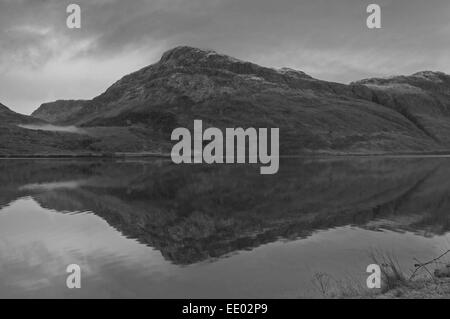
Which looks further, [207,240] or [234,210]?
[234,210]

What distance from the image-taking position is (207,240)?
3397cm

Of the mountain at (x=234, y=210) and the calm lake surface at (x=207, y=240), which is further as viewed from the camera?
the mountain at (x=234, y=210)

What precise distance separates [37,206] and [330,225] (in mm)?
32268

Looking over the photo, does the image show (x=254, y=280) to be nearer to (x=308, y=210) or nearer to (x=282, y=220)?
(x=282, y=220)

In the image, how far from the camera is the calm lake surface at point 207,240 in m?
22.8

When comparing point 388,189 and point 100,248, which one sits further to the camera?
point 388,189

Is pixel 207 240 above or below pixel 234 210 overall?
below

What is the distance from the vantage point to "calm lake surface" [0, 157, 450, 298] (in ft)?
74.9

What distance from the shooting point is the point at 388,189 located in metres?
70.6

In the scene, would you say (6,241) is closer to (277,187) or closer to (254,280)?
(254,280)

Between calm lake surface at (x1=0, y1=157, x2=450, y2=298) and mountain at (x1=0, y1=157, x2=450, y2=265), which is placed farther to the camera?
mountain at (x1=0, y1=157, x2=450, y2=265)
